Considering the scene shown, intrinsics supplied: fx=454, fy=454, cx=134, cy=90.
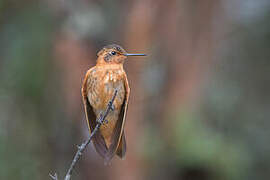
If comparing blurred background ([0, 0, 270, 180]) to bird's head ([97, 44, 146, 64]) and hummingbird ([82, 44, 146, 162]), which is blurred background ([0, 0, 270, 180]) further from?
hummingbird ([82, 44, 146, 162])

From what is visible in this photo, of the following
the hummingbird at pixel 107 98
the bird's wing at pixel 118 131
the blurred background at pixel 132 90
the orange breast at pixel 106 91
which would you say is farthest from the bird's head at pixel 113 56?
the blurred background at pixel 132 90

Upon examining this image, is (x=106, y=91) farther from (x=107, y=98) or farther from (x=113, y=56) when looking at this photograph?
(x=113, y=56)

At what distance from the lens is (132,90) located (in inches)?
309

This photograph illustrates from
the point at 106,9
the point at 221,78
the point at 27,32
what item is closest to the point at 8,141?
the point at 27,32

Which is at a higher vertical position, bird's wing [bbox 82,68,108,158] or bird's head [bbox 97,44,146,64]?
bird's head [bbox 97,44,146,64]

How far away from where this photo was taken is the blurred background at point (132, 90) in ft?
24.6

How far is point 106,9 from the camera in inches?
304

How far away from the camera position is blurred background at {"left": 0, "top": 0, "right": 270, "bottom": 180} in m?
7.50

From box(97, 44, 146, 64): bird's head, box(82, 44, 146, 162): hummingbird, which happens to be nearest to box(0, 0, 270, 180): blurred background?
box(97, 44, 146, 64): bird's head

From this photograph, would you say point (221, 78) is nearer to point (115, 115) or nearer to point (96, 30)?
point (96, 30)

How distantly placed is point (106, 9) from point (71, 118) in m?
→ 1.94

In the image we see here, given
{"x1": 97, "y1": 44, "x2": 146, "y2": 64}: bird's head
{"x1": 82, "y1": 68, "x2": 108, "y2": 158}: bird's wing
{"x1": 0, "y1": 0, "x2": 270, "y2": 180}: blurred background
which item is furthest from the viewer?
{"x1": 0, "y1": 0, "x2": 270, "y2": 180}: blurred background

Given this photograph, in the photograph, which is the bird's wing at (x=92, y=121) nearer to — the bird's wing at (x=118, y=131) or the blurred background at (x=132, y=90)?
the bird's wing at (x=118, y=131)

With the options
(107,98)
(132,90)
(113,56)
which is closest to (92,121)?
(107,98)
